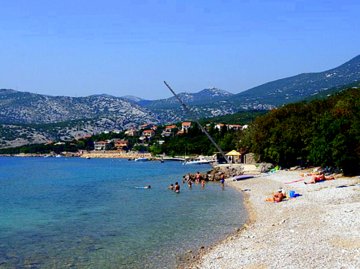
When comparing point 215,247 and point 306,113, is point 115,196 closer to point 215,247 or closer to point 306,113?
point 215,247

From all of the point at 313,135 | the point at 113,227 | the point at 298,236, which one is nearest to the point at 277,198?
the point at 113,227

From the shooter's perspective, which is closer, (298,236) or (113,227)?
(298,236)

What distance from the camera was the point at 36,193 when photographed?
170ft

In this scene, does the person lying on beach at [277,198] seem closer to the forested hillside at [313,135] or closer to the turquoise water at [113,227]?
the turquoise water at [113,227]

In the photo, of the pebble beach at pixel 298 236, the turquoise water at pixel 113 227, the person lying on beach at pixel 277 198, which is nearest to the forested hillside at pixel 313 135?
the pebble beach at pixel 298 236

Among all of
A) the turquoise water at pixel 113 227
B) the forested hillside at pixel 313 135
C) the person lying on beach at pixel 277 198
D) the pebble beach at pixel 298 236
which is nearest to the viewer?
the pebble beach at pixel 298 236

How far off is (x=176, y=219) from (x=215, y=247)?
28.2 feet

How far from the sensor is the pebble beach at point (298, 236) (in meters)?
16.9

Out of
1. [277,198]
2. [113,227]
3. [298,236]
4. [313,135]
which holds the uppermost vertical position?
[313,135]

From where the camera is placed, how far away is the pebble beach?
16.9 m

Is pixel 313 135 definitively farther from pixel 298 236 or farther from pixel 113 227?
pixel 298 236

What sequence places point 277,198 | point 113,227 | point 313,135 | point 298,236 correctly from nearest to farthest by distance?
point 298,236 < point 113,227 < point 277,198 < point 313,135

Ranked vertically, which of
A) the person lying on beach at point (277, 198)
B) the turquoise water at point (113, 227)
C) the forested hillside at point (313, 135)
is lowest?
the turquoise water at point (113, 227)

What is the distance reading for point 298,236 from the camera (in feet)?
68.6
